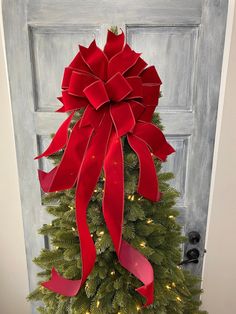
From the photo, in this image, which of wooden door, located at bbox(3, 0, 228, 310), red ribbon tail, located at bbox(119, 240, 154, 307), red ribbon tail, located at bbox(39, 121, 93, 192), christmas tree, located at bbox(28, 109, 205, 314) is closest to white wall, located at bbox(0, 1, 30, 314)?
wooden door, located at bbox(3, 0, 228, 310)

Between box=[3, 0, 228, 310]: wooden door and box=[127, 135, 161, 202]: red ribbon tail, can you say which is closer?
box=[127, 135, 161, 202]: red ribbon tail

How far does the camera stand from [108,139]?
27.3 inches

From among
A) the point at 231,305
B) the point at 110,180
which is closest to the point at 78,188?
the point at 110,180

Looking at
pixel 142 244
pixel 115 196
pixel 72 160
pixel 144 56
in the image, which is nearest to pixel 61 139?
pixel 72 160

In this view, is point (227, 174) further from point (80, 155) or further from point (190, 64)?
point (80, 155)

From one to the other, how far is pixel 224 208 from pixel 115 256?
76 centimetres

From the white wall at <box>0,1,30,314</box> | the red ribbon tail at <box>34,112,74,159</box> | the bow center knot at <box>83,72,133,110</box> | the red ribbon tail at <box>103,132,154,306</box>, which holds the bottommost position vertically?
the white wall at <box>0,1,30,314</box>

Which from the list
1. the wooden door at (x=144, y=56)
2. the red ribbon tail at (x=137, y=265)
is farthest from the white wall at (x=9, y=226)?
the red ribbon tail at (x=137, y=265)

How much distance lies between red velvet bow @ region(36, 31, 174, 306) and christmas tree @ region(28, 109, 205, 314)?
1.8 inches

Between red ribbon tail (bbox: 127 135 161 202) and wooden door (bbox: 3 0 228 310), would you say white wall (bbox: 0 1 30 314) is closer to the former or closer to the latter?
wooden door (bbox: 3 0 228 310)

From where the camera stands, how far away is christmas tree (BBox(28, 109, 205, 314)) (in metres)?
0.74

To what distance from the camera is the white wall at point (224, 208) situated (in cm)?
122

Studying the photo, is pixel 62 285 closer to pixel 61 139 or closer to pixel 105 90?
pixel 61 139

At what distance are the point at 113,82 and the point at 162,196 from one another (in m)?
0.33
